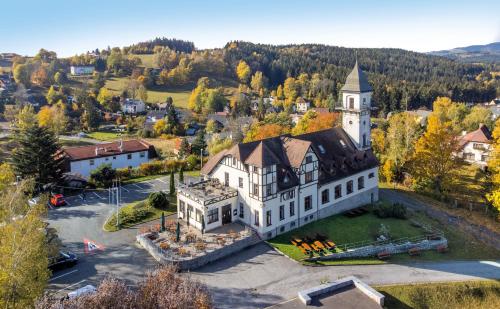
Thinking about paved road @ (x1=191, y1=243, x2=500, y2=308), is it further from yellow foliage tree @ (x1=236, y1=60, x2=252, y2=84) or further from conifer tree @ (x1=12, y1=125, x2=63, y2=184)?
yellow foliage tree @ (x1=236, y1=60, x2=252, y2=84)

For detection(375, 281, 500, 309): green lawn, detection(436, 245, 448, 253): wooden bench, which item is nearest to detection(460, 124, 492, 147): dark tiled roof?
detection(436, 245, 448, 253): wooden bench

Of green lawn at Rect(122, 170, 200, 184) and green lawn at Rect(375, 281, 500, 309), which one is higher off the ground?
green lawn at Rect(122, 170, 200, 184)

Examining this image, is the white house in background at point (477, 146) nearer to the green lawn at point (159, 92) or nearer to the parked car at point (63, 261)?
the parked car at point (63, 261)

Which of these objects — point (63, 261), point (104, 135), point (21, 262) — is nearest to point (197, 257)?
point (63, 261)

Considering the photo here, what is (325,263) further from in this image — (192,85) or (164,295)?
(192,85)

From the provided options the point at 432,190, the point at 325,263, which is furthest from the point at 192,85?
the point at 325,263
